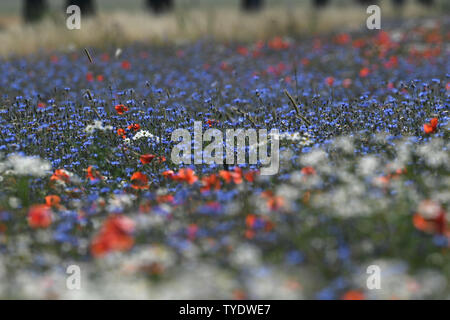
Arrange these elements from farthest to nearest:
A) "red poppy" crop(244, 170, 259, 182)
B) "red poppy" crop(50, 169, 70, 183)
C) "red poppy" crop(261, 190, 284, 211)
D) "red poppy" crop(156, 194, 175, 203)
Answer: "red poppy" crop(50, 169, 70, 183) → "red poppy" crop(244, 170, 259, 182) → "red poppy" crop(156, 194, 175, 203) → "red poppy" crop(261, 190, 284, 211)

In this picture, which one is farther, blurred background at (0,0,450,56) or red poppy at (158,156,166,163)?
blurred background at (0,0,450,56)

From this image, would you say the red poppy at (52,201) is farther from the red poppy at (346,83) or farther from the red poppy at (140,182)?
the red poppy at (346,83)

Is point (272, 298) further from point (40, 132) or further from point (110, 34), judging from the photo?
point (110, 34)

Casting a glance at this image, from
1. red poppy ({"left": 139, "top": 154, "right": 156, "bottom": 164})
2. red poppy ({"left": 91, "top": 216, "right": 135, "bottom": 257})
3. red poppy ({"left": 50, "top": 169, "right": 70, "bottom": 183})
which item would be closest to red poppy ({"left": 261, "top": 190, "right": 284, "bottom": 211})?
red poppy ({"left": 91, "top": 216, "right": 135, "bottom": 257})

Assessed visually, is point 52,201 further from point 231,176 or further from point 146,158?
point 231,176

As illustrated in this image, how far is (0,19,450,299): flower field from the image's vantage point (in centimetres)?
295

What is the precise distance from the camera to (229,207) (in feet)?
11.9

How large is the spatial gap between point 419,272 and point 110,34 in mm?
11656

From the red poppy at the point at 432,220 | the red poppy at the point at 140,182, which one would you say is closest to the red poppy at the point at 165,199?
the red poppy at the point at 140,182

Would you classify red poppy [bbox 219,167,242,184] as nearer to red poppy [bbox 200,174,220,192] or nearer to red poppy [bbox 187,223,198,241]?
red poppy [bbox 200,174,220,192]

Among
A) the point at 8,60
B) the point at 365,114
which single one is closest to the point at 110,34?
the point at 8,60

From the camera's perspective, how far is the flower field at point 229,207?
9.68 ft

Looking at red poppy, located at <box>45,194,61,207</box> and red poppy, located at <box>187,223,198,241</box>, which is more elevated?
red poppy, located at <box>45,194,61,207</box>
